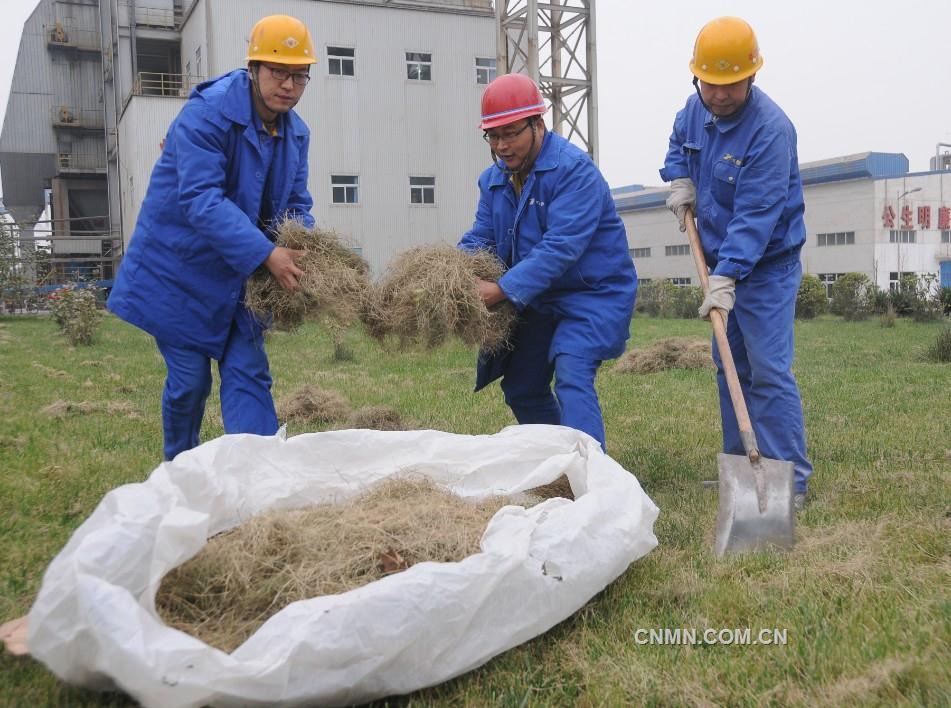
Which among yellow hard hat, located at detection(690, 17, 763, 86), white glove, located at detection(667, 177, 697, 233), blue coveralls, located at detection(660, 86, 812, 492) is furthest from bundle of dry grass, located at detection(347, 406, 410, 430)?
yellow hard hat, located at detection(690, 17, 763, 86)

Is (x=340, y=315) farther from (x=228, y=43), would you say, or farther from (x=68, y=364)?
(x=228, y=43)

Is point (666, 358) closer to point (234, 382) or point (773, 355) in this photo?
point (773, 355)

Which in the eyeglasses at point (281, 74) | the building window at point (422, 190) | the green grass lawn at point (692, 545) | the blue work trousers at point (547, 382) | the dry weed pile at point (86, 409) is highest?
the building window at point (422, 190)

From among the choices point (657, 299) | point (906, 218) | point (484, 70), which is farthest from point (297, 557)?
point (906, 218)

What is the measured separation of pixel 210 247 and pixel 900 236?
38001 mm

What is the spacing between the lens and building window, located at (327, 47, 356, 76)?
22.4 metres

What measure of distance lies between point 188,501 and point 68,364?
7389 mm

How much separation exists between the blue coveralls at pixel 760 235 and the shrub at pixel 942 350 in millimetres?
5808

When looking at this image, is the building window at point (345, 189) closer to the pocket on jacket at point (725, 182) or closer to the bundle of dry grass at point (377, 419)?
the bundle of dry grass at point (377, 419)

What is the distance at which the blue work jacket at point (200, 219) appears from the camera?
11.2 feet

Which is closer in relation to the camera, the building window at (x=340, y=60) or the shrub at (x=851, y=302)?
the shrub at (x=851, y=302)

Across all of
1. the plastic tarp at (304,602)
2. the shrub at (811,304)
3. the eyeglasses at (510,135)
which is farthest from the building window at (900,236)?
the plastic tarp at (304,602)

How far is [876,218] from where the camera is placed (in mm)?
35500

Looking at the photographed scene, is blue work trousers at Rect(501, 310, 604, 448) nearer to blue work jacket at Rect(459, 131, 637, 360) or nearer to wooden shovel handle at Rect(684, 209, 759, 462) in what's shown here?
blue work jacket at Rect(459, 131, 637, 360)
